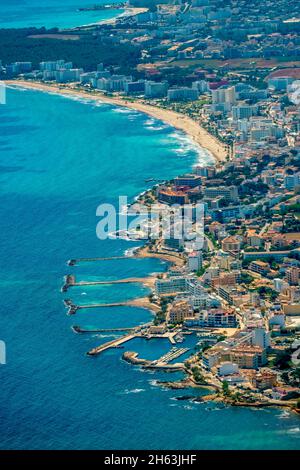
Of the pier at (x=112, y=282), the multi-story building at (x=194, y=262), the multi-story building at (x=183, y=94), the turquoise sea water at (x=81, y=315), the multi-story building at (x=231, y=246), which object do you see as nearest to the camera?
the turquoise sea water at (x=81, y=315)

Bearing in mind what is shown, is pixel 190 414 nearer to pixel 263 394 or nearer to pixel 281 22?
pixel 263 394

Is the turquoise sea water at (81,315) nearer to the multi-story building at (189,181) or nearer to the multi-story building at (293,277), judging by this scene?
the multi-story building at (189,181)

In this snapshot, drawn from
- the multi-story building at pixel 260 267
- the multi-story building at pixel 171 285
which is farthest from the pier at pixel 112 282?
the multi-story building at pixel 260 267

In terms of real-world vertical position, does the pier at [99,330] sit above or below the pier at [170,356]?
above

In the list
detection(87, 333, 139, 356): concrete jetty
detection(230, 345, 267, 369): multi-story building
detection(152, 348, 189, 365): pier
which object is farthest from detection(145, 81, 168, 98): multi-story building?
detection(230, 345, 267, 369): multi-story building

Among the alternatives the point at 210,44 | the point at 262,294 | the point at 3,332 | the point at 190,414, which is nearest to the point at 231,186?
the point at 262,294

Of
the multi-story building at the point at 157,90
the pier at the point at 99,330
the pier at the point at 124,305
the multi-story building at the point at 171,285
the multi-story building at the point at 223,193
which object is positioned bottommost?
the pier at the point at 99,330
